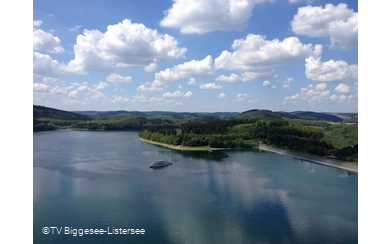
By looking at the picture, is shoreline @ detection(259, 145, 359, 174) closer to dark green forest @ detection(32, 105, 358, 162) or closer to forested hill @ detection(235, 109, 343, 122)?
dark green forest @ detection(32, 105, 358, 162)

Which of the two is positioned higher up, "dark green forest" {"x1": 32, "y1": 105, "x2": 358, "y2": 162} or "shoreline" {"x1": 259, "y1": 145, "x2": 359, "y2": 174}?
"dark green forest" {"x1": 32, "y1": 105, "x2": 358, "y2": 162}

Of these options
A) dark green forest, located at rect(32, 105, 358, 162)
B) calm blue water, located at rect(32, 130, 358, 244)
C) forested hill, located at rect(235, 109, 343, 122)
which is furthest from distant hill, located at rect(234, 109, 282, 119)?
A: calm blue water, located at rect(32, 130, 358, 244)

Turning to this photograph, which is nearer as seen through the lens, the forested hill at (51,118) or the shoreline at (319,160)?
the shoreline at (319,160)

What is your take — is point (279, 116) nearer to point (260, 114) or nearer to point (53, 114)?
point (260, 114)

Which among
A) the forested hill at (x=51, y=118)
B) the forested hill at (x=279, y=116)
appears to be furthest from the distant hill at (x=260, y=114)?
the forested hill at (x=51, y=118)

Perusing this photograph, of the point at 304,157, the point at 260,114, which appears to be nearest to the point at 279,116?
the point at 260,114

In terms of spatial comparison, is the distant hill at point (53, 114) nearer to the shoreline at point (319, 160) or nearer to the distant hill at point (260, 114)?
the distant hill at point (260, 114)
